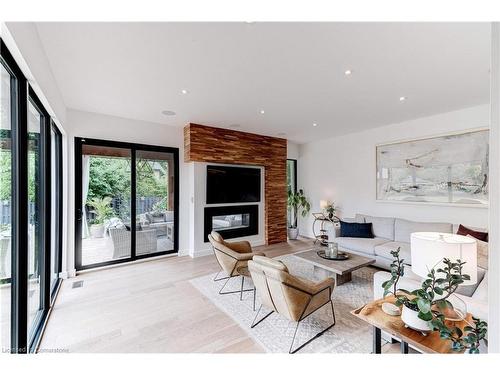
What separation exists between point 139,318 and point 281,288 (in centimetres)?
170

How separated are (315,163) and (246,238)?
282 centimetres

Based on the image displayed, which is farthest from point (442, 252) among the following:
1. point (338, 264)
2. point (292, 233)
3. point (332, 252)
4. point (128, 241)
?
point (292, 233)

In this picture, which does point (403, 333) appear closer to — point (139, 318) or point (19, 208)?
point (139, 318)

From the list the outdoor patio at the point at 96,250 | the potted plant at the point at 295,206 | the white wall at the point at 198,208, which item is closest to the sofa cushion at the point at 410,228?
the potted plant at the point at 295,206

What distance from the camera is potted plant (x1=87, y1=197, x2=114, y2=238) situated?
391cm

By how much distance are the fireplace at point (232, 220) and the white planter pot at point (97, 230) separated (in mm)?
1883

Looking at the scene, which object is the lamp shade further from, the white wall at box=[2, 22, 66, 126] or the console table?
the console table

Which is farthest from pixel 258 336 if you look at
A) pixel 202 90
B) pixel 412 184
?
pixel 412 184

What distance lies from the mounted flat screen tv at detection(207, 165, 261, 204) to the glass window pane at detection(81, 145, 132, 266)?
160 cm

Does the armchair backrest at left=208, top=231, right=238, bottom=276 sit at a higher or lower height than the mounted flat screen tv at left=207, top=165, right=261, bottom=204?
lower

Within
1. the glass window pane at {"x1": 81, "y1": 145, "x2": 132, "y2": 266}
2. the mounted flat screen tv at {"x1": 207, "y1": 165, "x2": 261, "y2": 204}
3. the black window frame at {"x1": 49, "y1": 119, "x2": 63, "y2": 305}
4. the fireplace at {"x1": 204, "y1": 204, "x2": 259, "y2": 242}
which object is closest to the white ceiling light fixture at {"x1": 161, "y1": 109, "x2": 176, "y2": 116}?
the glass window pane at {"x1": 81, "y1": 145, "x2": 132, "y2": 266}

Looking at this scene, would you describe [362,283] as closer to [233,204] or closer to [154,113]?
[233,204]

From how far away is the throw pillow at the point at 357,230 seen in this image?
14.2 feet

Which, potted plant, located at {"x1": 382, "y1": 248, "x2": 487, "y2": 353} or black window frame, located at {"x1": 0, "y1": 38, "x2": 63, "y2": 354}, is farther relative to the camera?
black window frame, located at {"x1": 0, "y1": 38, "x2": 63, "y2": 354}
